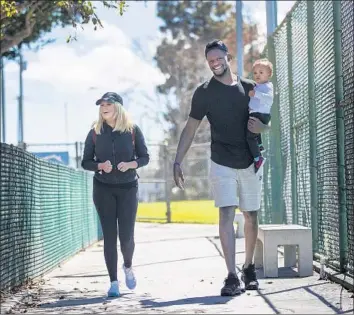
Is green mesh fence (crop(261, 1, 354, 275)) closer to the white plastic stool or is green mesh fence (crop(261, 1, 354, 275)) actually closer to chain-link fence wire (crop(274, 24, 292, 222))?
chain-link fence wire (crop(274, 24, 292, 222))

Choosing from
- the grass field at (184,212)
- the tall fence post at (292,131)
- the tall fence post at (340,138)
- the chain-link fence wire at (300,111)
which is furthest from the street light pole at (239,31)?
the tall fence post at (340,138)

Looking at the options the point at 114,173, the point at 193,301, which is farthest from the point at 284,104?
the point at 193,301

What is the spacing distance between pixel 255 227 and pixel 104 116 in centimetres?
175

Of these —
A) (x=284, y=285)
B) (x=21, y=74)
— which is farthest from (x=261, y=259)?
(x=21, y=74)

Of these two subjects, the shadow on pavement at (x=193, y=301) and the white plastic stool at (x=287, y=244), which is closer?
the shadow on pavement at (x=193, y=301)

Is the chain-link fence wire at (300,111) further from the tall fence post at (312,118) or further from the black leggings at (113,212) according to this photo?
the black leggings at (113,212)

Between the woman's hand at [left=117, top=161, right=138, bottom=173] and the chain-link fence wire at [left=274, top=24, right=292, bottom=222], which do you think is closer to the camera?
the woman's hand at [left=117, top=161, right=138, bottom=173]

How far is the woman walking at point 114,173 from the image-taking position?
784 cm

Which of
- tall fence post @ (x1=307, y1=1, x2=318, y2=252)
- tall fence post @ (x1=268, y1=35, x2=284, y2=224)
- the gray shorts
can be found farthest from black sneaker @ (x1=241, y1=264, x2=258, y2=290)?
tall fence post @ (x1=268, y1=35, x2=284, y2=224)

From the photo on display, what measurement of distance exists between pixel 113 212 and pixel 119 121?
854 mm

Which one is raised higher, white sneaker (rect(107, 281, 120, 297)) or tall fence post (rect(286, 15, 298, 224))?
tall fence post (rect(286, 15, 298, 224))

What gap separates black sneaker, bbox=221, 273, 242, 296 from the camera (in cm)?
704

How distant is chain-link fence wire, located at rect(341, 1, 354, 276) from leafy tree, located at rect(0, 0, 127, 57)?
2.98 metres

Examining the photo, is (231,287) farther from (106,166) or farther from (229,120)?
(106,166)
